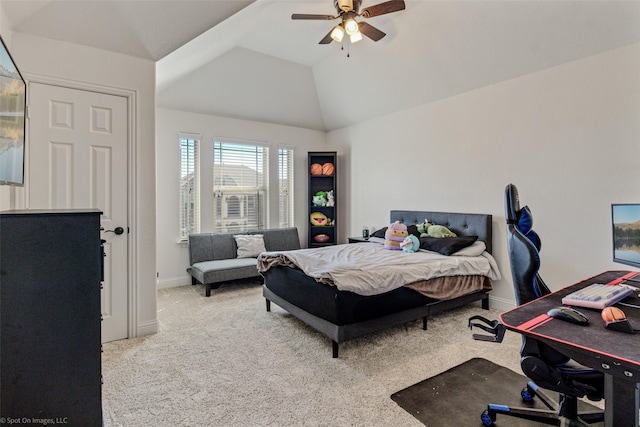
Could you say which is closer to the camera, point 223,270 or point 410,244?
point 410,244

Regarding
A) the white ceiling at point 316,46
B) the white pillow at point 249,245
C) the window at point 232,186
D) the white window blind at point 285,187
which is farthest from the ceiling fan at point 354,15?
the white pillow at point 249,245

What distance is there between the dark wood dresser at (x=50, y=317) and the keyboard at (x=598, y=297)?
7.13 feet

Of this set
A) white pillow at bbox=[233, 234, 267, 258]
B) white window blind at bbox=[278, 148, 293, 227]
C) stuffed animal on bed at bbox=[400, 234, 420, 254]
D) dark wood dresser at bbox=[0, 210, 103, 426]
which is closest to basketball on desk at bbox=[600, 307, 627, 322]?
dark wood dresser at bbox=[0, 210, 103, 426]

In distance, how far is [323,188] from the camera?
5836mm

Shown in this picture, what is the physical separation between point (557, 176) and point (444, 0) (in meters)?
2.08

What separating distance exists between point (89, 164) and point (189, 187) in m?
2.11

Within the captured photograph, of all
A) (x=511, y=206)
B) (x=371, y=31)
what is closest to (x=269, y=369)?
(x=511, y=206)

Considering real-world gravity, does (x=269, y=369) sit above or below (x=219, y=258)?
below

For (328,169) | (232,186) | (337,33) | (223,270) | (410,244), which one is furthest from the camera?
(328,169)

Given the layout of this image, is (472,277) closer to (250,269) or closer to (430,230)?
(430,230)

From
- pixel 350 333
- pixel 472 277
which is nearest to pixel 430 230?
pixel 472 277

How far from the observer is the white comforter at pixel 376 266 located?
248cm

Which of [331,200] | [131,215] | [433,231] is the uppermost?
[331,200]

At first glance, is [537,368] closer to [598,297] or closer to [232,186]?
[598,297]
